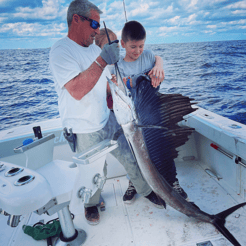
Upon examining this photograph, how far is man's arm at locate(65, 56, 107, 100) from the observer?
44.8 inches

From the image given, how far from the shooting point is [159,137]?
4.59 ft

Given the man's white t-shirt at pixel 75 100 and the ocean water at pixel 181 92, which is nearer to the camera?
the man's white t-shirt at pixel 75 100

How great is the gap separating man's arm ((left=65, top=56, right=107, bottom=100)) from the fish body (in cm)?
22

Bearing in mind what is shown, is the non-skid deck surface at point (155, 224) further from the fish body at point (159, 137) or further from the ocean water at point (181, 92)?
the ocean water at point (181, 92)

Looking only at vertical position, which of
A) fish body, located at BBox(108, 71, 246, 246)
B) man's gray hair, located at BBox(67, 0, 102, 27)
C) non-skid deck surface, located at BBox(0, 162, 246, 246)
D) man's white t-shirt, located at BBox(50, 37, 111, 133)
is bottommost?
non-skid deck surface, located at BBox(0, 162, 246, 246)

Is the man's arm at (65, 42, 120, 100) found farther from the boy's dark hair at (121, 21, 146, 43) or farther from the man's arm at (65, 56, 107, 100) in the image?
the boy's dark hair at (121, 21, 146, 43)

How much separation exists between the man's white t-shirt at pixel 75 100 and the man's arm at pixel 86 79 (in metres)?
0.04

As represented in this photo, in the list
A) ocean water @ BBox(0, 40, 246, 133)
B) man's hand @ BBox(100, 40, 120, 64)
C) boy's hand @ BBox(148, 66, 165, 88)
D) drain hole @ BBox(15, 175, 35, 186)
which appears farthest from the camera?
ocean water @ BBox(0, 40, 246, 133)

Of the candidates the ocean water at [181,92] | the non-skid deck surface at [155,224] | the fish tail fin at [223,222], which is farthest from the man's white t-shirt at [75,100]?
the ocean water at [181,92]

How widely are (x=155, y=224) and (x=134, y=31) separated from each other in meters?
1.51

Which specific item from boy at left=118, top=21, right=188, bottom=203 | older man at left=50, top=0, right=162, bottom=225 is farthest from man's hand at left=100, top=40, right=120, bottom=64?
boy at left=118, top=21, right=188, bottom=203

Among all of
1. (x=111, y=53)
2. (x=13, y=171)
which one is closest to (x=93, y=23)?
(x=111, y=53)

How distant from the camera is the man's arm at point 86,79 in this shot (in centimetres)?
114

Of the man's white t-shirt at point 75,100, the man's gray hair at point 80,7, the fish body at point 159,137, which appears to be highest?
the man's gray hair at point 80,7
